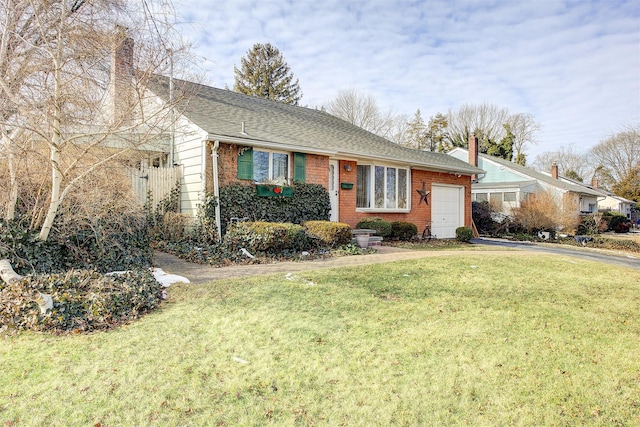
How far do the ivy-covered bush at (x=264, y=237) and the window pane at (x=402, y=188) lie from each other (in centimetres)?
567

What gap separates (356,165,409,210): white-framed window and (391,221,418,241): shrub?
0.79 meters

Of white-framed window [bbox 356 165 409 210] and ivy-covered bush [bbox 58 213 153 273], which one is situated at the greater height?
white-framed window [bbox 356 165 409 210]

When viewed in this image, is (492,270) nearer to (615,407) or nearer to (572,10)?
(615,407)

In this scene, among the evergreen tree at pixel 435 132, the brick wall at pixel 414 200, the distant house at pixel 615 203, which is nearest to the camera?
the brick wall at pixel 414 200

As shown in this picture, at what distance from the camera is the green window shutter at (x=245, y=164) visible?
9.47 metres

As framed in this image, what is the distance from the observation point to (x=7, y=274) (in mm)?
4602

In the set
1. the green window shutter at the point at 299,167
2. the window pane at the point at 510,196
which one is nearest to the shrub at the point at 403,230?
the green window shutter at the point at 299,167

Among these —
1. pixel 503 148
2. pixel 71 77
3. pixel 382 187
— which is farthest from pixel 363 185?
pixel 503 148

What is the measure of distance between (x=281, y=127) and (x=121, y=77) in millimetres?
5767

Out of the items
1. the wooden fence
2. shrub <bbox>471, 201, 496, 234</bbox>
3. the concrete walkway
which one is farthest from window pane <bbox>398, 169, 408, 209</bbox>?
shrub <bbox>471, 201, 496, 234</bbox>

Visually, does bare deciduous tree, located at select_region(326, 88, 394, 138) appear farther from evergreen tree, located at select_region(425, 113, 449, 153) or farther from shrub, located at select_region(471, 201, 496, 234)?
shrub, located at select_region(471, 201, 496, 234)

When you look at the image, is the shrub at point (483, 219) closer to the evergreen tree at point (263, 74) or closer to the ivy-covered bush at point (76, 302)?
the ivy-covered bush at point (76, 302)

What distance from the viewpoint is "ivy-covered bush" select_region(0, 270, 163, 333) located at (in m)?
3.79

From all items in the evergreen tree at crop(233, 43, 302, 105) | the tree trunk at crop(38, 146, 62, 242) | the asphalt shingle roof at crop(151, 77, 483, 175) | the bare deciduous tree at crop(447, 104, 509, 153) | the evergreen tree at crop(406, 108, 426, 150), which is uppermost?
the evergreen tree at crop(233, 43, 302, 105)
